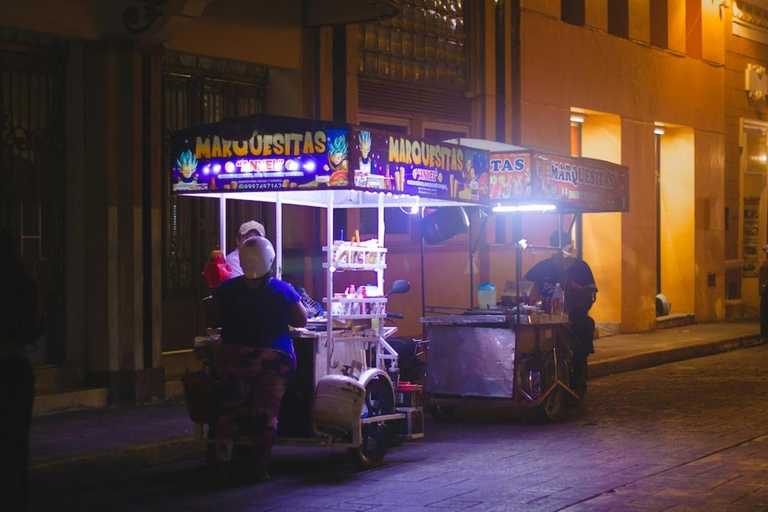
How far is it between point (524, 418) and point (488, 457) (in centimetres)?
285

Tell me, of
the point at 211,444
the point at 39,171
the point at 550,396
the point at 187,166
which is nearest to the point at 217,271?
the point at 187,166

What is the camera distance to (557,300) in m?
13.4

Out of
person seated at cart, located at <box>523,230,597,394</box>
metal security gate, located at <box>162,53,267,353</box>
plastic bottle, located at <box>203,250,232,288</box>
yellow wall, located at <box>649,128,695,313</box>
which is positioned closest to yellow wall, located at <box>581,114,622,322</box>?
yellow wall, located at <box>649,128,695,313</box>

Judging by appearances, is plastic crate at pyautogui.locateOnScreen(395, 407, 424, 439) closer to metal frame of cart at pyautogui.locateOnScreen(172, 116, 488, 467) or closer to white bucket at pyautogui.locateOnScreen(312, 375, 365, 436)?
metal frame of cart at pyautogui.locateOnScreen(172, 116, 488, 467)

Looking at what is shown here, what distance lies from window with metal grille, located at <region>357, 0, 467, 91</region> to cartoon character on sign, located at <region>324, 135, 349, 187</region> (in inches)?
309

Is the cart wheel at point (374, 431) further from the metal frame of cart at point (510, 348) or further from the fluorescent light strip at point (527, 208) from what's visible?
the fluorescent light strip at point (527, 208)

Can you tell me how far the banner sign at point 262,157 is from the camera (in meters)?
9.52

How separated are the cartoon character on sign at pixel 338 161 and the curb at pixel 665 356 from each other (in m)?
8.83

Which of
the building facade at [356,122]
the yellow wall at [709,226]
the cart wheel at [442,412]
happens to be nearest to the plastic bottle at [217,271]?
the building facade at [356,122]

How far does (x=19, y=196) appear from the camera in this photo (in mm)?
12898

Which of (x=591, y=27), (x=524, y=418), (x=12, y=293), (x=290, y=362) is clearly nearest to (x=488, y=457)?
(x=290, y=362)

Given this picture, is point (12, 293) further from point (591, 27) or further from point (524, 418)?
point (591, 27)

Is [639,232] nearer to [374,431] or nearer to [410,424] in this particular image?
[410,424]

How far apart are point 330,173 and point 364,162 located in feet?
1.02
